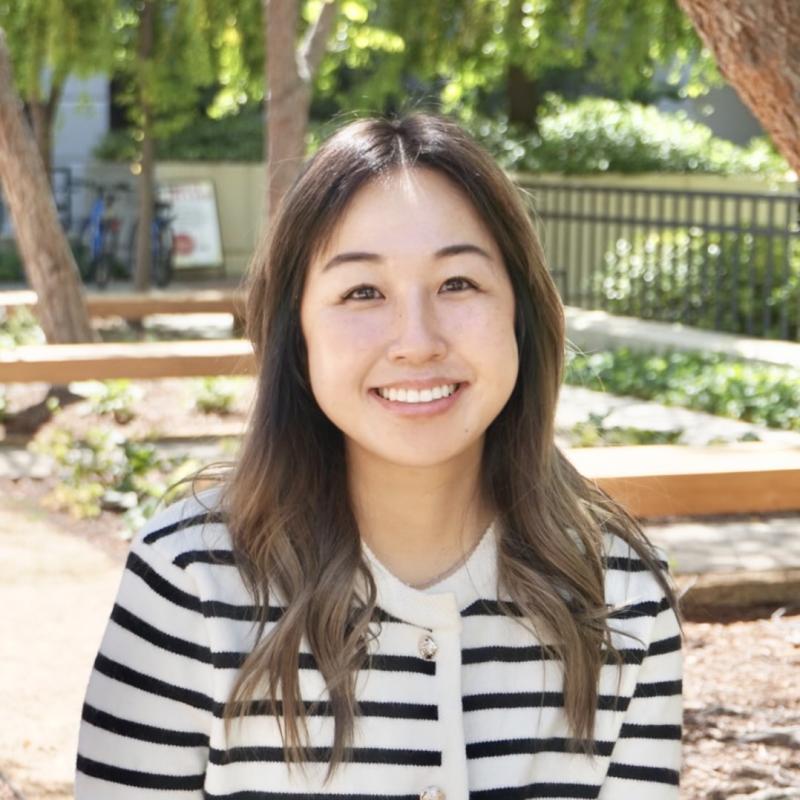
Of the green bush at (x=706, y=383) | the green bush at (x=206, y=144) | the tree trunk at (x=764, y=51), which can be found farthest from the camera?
the green bush at (x=206, y=144)

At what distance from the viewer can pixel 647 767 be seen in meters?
2.21

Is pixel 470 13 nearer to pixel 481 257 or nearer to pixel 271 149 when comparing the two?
pixel 271 149

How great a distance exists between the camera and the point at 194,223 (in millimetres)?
20234

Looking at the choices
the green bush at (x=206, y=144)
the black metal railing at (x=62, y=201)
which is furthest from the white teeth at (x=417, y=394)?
the green bush at (x=206, y=144)

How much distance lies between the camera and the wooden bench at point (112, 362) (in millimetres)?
7727

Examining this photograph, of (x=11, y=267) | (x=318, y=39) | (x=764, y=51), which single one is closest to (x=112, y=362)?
(x=318, y=39)

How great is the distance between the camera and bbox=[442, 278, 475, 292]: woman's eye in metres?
2.12

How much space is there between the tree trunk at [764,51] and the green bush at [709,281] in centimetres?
Answer: 815

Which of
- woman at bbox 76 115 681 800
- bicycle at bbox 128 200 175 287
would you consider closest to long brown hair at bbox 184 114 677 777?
woman at bbox 76 115 681 800

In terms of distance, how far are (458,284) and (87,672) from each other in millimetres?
3125

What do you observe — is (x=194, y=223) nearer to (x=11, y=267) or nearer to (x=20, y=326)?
(x=11, y=267)

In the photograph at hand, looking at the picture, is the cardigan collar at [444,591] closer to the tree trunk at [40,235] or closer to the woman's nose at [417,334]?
the woman's nose at [417,334]

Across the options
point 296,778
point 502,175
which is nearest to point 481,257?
point 502,175

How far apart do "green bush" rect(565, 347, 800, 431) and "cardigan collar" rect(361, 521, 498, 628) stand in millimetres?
6441
